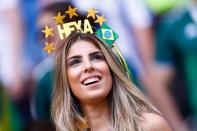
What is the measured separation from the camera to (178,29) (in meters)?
5.64

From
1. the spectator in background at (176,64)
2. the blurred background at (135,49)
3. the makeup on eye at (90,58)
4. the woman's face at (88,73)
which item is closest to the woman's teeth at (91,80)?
the woman's face at (88,73)

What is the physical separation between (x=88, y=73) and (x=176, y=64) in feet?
6.53

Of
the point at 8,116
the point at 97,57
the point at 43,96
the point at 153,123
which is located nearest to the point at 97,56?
the point at 97,57

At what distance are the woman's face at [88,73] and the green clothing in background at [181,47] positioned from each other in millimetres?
1869

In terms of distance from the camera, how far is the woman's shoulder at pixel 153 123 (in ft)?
12.6

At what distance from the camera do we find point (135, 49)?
18.7 ft

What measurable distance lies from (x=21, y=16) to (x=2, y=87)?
623 millimetres

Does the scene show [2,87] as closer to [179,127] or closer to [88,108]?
[179,127]

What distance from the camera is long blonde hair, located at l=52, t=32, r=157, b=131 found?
382 centimetres

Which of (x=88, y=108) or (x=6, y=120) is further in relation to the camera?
(x=6, y=120)

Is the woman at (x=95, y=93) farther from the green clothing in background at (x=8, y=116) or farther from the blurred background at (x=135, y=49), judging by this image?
the green clothing in background at (x=8, y=116)

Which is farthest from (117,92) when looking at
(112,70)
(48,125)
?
(48,125)

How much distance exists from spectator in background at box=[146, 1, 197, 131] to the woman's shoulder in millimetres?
1713

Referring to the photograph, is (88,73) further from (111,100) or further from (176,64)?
(176,64)
